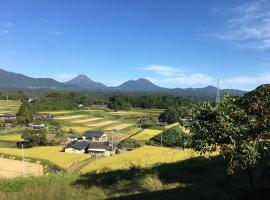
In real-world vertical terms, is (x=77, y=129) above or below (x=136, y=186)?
below

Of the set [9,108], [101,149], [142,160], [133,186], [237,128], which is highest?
[237,128]

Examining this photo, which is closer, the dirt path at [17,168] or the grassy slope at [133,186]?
the grassy slope at [133,186]

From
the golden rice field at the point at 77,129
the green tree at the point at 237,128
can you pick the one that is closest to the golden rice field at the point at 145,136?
the golden rice field at the point at 77,129

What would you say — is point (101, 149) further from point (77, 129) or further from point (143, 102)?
point (143, 102)

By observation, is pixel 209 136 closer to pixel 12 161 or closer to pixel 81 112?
pixel 12 161

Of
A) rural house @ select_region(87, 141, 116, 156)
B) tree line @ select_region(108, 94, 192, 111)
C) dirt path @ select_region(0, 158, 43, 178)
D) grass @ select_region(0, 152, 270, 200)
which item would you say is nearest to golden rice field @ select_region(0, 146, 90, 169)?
dirt path @ select_region(0, 158, 43, 178)

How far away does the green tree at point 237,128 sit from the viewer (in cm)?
1079

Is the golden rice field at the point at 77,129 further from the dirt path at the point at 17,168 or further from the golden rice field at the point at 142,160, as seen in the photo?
the golden rice field at the point at 142,160

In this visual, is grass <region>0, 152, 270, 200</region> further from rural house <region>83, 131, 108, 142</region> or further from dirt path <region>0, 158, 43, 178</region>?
rural house <region>83, 131, 108, 142</region>

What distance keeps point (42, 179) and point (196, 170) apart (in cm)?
698

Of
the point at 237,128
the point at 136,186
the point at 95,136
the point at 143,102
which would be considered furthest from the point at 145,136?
the point at 143,102

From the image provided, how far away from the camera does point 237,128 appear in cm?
1092

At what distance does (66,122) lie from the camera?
8244 centimetres

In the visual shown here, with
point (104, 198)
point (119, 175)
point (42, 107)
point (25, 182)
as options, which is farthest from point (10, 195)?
point (42, 107)
